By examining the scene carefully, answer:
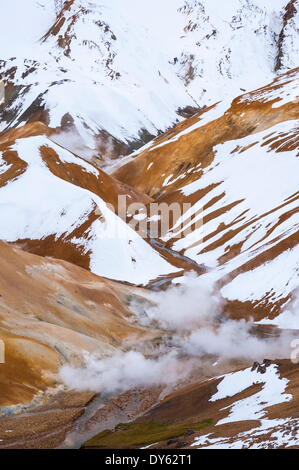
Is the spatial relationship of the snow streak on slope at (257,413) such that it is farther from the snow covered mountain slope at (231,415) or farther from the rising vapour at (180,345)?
the rising vapour at (180,345)

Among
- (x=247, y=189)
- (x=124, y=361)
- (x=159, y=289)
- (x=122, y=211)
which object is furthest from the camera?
(x=122, y=211)

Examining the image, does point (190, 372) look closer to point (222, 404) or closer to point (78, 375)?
point (78, 375)

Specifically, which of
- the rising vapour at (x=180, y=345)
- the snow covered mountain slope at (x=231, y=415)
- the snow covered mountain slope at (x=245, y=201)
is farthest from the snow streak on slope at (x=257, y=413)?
the snow covered mountain slope at (x=245, y=201)

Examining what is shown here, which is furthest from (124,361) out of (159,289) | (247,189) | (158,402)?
(247,189)

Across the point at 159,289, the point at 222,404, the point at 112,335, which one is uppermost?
the point at 159,289

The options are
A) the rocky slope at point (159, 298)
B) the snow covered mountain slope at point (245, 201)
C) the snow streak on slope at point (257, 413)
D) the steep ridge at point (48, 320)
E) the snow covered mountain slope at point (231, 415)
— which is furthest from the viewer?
the snow covered mountain slope at point (245, 201)

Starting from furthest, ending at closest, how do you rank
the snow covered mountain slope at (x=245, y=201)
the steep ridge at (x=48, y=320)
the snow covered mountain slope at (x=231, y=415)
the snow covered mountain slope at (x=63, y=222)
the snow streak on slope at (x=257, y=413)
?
1. the snow covered mountain slope at (x=63, y=222)
2. the snow covered mountain slope at (x=245, y=201)
3. the steep ridge at (x=48, y=320)
4. the snow covered mountain slope at (x=231, y=415)
5. the snow streak on slope at (x=257, y=413)

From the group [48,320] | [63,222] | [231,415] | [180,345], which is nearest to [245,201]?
→ [63,222]
